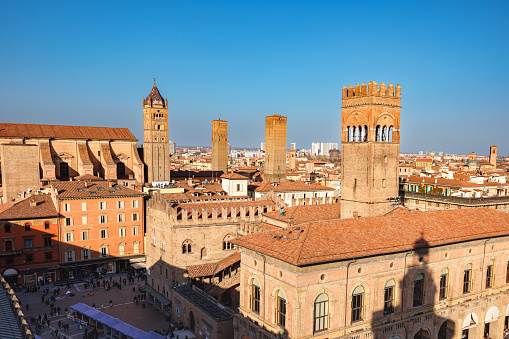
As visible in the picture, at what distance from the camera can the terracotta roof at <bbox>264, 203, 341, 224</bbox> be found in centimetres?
3962

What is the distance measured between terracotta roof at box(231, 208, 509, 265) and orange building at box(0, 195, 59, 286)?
34.4m

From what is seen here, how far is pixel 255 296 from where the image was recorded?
2730cm

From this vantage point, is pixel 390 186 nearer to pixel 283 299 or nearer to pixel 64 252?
pixel 283 299

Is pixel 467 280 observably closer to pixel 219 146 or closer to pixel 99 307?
pixel 99 307

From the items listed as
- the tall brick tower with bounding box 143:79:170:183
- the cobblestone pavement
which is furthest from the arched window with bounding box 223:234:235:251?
the tall brick tower with bounding box 143:79:170:183

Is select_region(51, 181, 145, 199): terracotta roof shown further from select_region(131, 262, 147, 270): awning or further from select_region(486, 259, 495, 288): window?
select_region(486, 259, 495, 288): window

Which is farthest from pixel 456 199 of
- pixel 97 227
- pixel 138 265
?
pixel 97 227

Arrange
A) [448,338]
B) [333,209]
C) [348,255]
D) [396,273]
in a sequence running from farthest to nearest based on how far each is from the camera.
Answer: [333,209]
[448,338]
[396,273]
[348,255]

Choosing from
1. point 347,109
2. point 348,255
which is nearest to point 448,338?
point 348,255

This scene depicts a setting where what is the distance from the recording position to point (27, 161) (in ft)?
214

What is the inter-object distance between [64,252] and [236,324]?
3348cm

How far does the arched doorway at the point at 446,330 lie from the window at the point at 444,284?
2539 millimetres

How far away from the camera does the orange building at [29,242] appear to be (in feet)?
160

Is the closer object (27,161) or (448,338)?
(448,338)
